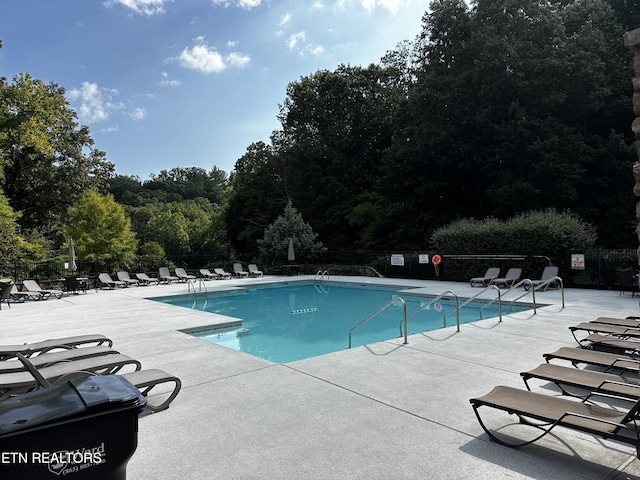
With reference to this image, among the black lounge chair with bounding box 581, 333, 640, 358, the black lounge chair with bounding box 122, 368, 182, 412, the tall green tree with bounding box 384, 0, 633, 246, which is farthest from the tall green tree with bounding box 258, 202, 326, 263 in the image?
the black lounge chair with bounding box 122, 368, 182, 412

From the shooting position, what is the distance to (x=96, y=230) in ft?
88.4

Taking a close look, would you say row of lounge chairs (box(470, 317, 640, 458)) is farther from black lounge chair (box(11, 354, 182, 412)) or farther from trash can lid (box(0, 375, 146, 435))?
black lounge chair (box(11, 354, 182, 412))

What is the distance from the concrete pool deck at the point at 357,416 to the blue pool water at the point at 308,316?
1805mm

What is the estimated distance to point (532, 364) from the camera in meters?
5.32

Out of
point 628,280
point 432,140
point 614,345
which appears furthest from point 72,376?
point 432,140

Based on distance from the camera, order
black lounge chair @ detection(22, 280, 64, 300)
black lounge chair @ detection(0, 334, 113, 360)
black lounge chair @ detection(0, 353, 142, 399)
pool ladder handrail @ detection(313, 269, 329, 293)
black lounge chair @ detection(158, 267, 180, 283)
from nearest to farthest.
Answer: black lounge chair @ detection(0, 353, 142, 399) < black lounge chair @ detection(0, 334, 113, 360) < black lounge chair @ detection(22, 280, 64, 300) < pool ladder handrail @ detection(313, 269, 329, 293) < black lounge chair @ detection(158, 267, 180, 283)

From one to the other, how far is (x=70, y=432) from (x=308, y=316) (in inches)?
416

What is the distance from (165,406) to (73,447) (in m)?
2.66

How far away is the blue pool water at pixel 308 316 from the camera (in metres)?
8.75

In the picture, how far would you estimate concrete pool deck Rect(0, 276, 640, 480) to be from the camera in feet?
9.82

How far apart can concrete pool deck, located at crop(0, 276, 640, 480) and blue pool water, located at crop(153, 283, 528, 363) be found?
1805 mm

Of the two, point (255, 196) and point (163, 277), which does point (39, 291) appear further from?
point (255, 196)

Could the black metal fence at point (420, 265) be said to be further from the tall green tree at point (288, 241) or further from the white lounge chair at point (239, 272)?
the white lounge chair at point (239, 272)

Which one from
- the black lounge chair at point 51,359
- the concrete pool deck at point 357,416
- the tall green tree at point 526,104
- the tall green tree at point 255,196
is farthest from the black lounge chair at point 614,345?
the tall green tree at point 255,196
